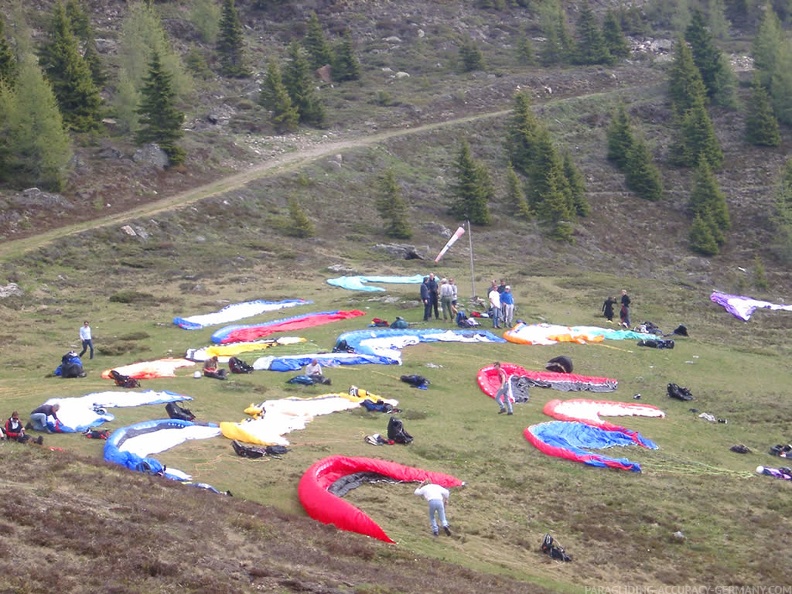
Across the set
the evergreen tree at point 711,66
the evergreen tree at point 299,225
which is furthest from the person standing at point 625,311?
the evergreen tree at point 711,66

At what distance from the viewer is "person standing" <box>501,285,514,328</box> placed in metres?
37.8

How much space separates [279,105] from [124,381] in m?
58.8

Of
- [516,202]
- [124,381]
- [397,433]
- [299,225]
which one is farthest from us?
[516,202]

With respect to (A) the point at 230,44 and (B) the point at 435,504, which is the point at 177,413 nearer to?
(B) the point at 435,504

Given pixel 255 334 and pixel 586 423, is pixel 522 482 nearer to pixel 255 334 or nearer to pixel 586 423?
pixel 586 423

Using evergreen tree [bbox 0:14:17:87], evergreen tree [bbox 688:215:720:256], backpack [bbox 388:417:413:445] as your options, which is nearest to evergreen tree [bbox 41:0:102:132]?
evergreen tree [bbox 0:14:17:87]

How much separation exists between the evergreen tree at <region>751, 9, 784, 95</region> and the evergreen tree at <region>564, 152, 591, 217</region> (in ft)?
114

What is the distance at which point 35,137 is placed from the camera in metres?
56.6

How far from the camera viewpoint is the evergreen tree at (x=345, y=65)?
329ft

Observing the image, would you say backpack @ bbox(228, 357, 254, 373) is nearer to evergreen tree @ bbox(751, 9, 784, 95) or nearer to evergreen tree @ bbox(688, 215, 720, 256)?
evergreen tree @ bbox(688, 215, 720, 256)

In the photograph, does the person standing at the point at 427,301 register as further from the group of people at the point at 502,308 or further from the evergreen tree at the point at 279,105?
the evergreen tree at the point at 279,105

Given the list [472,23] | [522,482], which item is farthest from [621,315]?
[472,23]

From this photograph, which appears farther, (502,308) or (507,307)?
(502,308)

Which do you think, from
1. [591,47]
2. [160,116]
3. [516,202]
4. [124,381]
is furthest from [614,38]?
[124,381]
